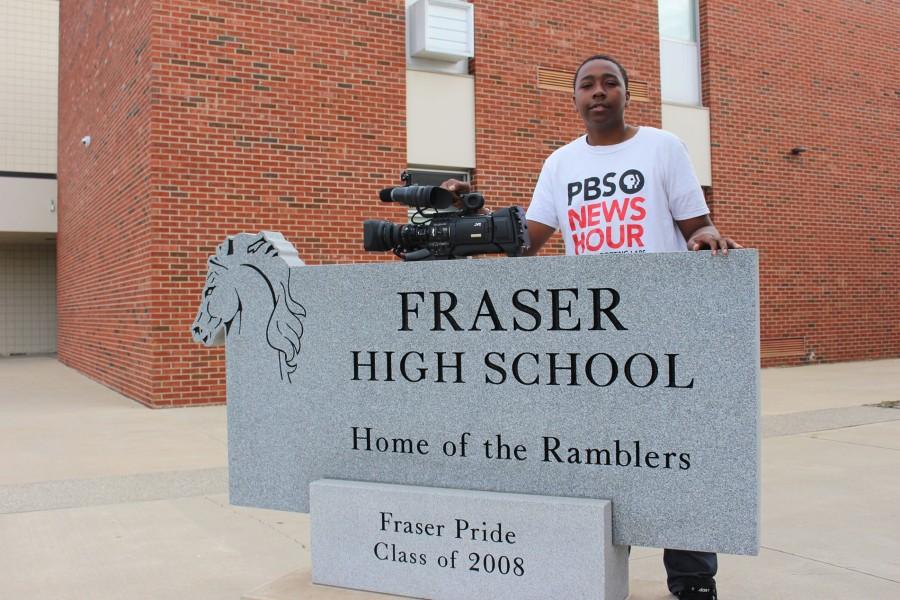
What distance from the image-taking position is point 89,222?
12461 millimetres

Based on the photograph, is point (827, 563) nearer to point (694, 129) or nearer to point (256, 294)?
point (256, 294)

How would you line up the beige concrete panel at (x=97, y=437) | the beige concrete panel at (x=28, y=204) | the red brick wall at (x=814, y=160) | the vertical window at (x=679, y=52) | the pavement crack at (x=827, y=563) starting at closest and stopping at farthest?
the pavement crack at (x=827, y=563) → the beige concrete panel at (x=97, y=437) → the vertical window at (x=679, y=52) → the red brick wall at (x=814, y=160) → the beige concrete panel at (x=28, y=204)

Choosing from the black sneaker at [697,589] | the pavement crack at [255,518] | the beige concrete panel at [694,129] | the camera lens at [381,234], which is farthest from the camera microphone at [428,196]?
the beige concrete panel at [694,129]

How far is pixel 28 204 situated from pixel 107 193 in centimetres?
714

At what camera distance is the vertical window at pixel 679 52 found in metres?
11.9

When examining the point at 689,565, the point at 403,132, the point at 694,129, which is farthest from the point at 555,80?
the point at 689,565

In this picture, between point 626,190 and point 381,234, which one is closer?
point 626,190

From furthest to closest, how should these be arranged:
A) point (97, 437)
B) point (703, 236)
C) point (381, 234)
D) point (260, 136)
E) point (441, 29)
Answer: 1. point (441, 29)
2. point (260, 136)
3. point (97, 437)
4. point (381, 234)
5. point (703, 236)

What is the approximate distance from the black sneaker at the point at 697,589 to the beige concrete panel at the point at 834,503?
754mm

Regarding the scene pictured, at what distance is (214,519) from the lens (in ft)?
14.8

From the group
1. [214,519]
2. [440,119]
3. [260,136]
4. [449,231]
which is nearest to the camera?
[449,231]

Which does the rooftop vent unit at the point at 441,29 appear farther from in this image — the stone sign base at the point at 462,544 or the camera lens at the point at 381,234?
the stone sign base at the point at 462,544

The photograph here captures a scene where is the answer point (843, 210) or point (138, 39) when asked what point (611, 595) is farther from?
point (843, 210)

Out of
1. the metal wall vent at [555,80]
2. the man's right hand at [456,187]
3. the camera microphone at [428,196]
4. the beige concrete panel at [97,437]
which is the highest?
the metal wall vent at [555,80]
